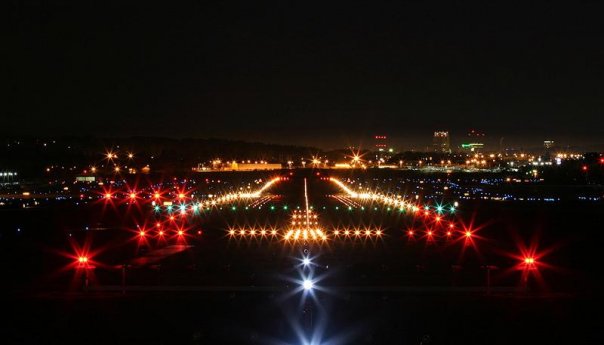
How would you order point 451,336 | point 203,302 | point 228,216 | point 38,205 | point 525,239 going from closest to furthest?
point 451,336
point 203,302
point 525,239
point 228,216
point 38,205

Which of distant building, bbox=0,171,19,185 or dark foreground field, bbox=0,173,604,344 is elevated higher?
dark foreground field, bbox=0,173,604,344

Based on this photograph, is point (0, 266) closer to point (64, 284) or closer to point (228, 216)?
point (64, 284)

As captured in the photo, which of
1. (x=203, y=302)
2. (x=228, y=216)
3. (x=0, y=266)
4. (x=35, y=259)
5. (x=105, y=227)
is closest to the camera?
(x=203, y=302)

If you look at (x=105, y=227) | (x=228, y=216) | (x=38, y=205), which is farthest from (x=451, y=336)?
(x=38, y=205)

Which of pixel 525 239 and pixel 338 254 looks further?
pixel 525 239

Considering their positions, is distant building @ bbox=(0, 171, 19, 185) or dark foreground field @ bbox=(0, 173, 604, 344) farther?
distant building @ bbox=(0, 171, 19, 185)

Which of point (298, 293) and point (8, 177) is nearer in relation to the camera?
point (298, 293)

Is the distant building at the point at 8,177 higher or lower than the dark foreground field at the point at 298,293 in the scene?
lower

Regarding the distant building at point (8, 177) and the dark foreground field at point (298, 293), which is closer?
the dark foreground field at point (298, 293)

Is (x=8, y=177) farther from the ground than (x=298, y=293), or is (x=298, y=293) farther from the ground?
(x=298, y=293)

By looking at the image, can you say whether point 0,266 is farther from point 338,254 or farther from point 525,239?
point 525,239
